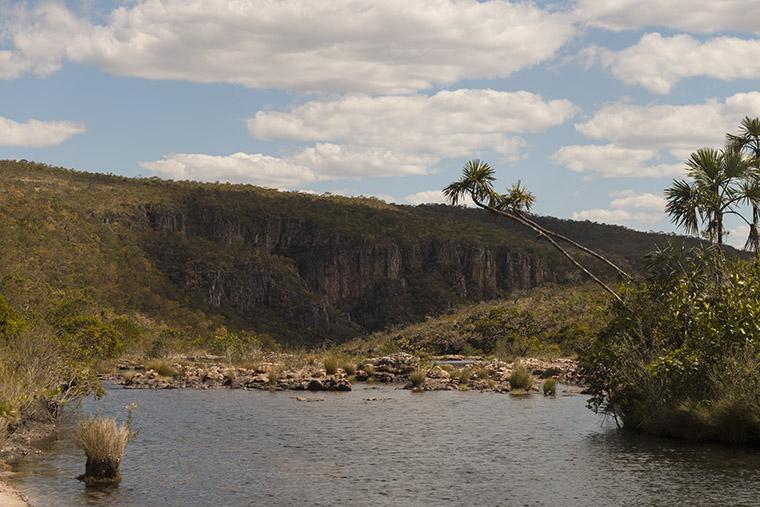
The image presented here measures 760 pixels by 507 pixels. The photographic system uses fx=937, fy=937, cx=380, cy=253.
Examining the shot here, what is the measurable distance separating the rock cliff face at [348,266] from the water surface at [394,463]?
105m

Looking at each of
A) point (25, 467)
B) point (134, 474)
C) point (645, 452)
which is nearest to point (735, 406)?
point (645, 452)

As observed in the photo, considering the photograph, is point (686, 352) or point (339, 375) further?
point (339, 375)

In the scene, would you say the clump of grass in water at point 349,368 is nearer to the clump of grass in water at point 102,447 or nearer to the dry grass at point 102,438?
the clump of grass in water at point 102,447

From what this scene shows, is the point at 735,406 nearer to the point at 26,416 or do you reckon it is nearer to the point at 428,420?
the point at 428,420

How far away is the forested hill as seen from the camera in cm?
11275

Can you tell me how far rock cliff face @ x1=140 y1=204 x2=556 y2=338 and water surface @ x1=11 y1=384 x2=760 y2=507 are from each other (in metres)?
105

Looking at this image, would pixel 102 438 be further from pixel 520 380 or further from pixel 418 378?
pixel 520 380

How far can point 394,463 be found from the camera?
2816cm

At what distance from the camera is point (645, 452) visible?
2919cm

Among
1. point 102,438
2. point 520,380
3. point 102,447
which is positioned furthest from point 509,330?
point 102,438

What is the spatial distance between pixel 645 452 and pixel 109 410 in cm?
2314

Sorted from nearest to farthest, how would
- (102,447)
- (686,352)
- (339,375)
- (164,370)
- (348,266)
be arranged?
(102,447), (686,352), (339,375), (164,370), (348,266)

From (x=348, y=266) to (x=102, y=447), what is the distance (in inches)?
5665

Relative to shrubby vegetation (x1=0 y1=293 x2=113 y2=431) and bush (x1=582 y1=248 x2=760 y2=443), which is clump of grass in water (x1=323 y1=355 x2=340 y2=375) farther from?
bush (x1=582 y1=248 x2=760 y2=443)
